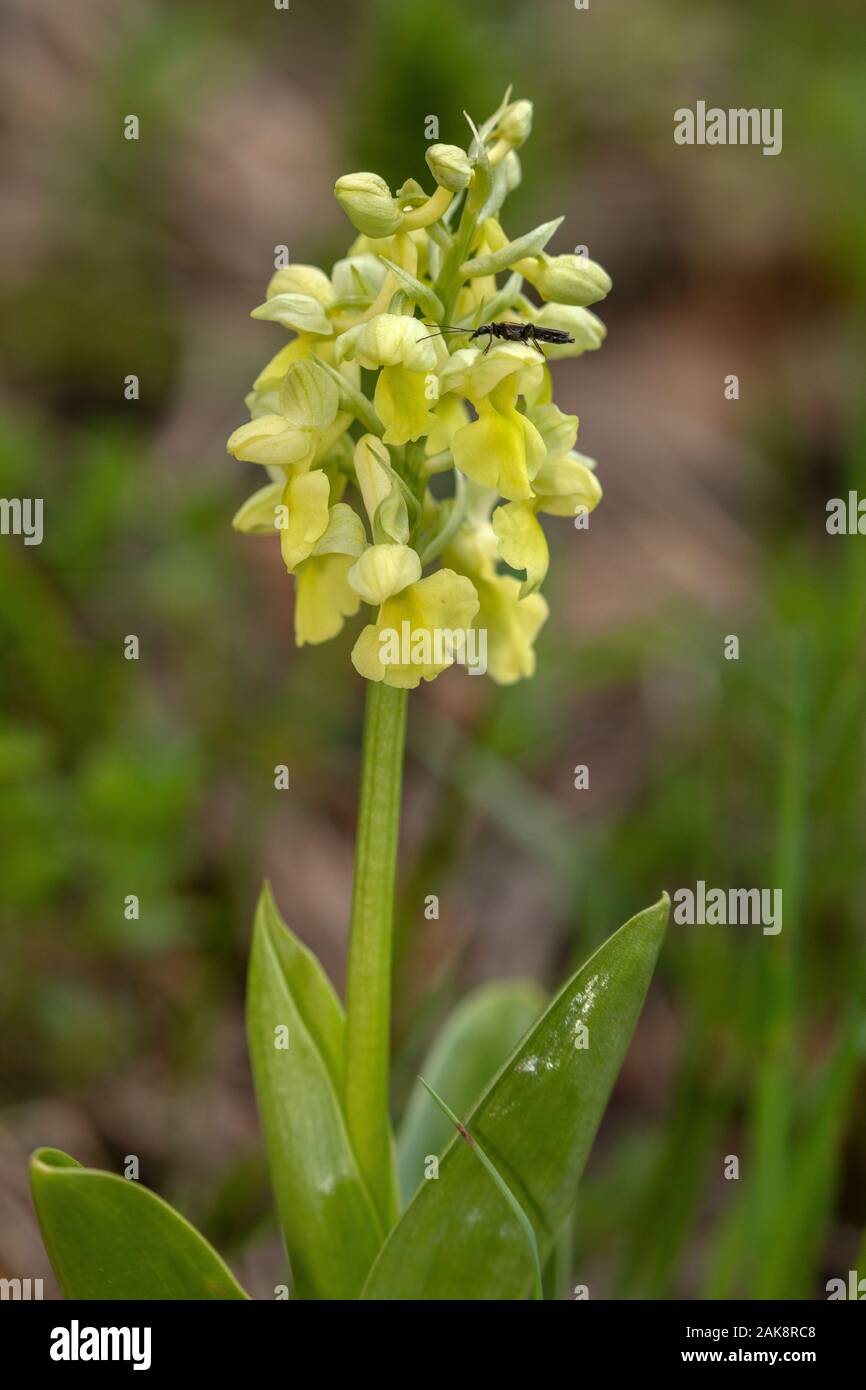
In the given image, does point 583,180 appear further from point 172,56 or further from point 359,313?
point 359,313

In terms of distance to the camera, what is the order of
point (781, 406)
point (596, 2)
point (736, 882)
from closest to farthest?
1. point (736, 882)
2. point (781, 406)
3. point (596, 2)

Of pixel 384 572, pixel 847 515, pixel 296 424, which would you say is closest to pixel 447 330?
pixel 296 424

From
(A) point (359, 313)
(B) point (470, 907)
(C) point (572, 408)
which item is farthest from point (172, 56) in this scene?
(A) point (359, 313)

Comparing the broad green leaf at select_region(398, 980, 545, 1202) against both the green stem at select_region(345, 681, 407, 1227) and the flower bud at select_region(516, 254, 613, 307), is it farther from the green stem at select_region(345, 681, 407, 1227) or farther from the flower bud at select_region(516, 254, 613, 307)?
the flower bud at select_region(516, 254, 613, 307)

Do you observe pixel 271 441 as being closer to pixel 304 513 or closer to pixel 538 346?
pixel 304 513

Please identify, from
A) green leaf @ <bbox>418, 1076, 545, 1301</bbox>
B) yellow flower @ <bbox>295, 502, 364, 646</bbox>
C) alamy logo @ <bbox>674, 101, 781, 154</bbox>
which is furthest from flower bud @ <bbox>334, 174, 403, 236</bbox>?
alamy logo @ <bbox>674, 101, 781, 154</bbox>
